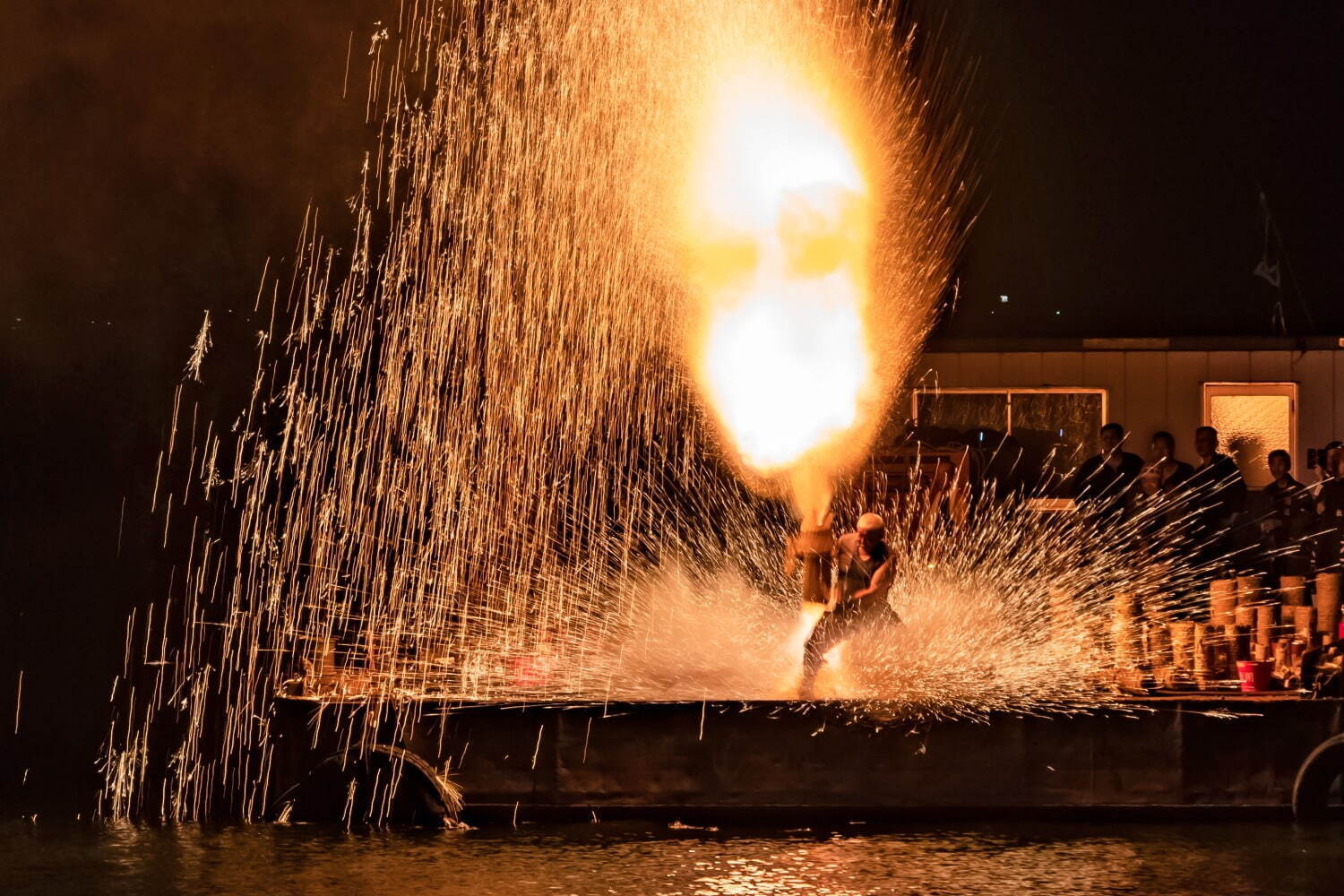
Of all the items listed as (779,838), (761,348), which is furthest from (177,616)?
(779,838)

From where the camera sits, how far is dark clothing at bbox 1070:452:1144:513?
51.3 feet

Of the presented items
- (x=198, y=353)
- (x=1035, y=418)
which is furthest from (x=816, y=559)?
(x=198, y=353)

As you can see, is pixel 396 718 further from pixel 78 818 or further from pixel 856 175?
pixel 856 175

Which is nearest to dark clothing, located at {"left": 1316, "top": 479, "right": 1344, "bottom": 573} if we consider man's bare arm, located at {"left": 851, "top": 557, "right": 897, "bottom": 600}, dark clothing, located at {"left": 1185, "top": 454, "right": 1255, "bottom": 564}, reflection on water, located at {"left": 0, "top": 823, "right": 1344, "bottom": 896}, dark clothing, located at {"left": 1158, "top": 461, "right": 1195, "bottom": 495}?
dark clothing, located at {"left": 1185, "top": 454, "right": 1255, "bottom": 564}

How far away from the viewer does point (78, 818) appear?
12312 millimetres

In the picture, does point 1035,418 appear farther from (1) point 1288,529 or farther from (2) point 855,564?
(2) point 855,564

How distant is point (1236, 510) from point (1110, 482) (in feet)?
4.00

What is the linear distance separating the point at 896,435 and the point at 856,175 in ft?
13.6

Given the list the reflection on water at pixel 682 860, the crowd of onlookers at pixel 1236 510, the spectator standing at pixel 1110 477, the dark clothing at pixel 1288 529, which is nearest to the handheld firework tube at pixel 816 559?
the reflection on water at pixel 682 860

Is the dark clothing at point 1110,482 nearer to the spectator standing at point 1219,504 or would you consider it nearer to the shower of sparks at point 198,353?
the spectator standing at point 1219,504

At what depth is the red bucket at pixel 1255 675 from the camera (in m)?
12.5

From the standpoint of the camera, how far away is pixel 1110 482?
15.8 metres

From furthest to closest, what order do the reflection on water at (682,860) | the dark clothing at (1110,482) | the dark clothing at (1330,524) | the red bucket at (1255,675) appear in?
the dark clothing at (1110,482) < the dark clothing at (1330,524) < the red bucket at (1255,675) < the reflection on water at (682,860)

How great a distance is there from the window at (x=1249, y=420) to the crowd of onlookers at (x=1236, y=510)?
10.4 feet
